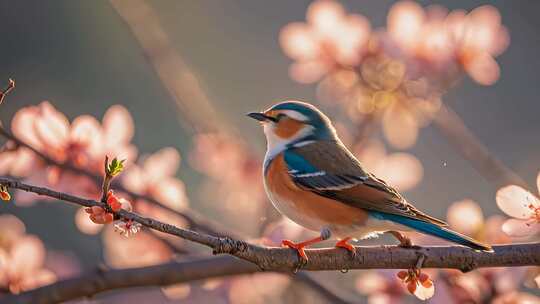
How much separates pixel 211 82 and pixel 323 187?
5.82m

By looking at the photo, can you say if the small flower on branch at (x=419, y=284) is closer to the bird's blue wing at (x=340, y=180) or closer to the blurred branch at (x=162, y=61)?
the bird's blue wing at (x=340, y=180)

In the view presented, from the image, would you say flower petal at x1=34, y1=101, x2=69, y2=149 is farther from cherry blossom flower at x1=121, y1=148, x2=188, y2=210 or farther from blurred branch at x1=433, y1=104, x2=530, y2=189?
blurred branch at x1=433, y1=104, x2=530, y2=189

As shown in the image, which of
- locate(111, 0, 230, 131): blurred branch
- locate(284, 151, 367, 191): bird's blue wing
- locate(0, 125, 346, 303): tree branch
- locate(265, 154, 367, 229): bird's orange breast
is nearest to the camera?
locate(0, 125, 346, 303): tree branch

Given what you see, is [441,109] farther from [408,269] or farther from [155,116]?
[155,116]

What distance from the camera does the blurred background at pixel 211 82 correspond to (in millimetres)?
6785

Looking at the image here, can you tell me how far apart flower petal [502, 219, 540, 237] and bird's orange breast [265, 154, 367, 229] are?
0.60 metres

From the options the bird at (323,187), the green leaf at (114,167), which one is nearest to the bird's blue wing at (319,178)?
the bird at (323,187)

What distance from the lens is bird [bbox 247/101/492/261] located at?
2.75m

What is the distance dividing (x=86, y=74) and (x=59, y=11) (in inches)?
49.3

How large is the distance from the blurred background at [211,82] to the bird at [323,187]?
71.8 inches

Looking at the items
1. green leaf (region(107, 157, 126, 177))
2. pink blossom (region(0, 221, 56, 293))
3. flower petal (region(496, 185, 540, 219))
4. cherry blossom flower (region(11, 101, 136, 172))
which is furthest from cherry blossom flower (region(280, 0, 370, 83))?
green leaf (region(107, 157, 126, 177))

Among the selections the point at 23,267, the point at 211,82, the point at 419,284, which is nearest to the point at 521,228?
the point at 419,284

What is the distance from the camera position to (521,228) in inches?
90.4

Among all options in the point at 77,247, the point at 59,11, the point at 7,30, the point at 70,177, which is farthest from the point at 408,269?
the point at 59,11
